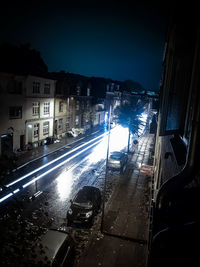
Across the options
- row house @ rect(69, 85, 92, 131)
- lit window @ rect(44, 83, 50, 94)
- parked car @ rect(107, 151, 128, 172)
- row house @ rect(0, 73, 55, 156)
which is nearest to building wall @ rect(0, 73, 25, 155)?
row house @ rect(0, 73, 55, 156)

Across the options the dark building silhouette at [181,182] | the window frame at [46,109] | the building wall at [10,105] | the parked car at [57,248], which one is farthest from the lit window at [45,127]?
the dark building silhouette at [181,182]

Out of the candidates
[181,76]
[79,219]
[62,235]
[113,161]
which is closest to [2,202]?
[79,219]

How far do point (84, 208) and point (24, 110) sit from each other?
746 inches

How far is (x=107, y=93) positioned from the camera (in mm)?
57844

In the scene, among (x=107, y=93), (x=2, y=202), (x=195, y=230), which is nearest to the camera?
(x=195, y=230)

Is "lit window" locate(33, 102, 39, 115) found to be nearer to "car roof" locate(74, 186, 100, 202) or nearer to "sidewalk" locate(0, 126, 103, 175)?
"sidewalk" locate(0, 126, 103, 175)

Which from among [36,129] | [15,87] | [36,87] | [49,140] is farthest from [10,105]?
[49,140]

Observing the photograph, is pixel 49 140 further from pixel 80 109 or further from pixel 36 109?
pixel 80 109

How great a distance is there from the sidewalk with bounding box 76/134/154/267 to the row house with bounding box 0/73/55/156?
42.1 feet

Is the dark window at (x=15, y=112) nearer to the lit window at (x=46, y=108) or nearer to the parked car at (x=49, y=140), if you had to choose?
the lit window at (x=46, y=108)

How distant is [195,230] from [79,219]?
38.4 ft

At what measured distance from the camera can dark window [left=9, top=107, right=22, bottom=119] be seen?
2509 cm

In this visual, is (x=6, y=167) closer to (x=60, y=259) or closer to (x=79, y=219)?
(x=60, y=259)

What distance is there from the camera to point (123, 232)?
12.5 metres
